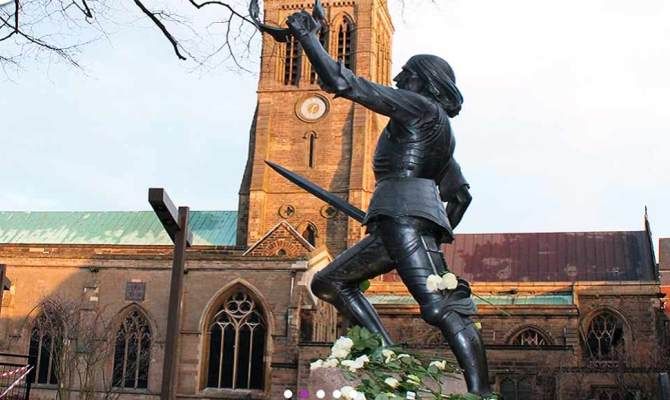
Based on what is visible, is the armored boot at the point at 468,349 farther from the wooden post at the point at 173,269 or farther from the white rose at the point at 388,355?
the wooden post at the point at 173,269

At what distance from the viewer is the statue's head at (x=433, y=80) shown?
18.7 ft

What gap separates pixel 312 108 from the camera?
4166 cm

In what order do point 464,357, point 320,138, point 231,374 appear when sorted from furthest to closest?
point 320,138 < point 231,374 < point 464,357

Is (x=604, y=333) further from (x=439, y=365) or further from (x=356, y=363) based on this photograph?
(x=356, y=363)

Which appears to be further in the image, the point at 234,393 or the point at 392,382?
the point at 234,393

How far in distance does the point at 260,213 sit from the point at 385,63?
11.3m

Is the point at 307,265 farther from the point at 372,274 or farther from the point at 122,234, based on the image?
the point at 372,274

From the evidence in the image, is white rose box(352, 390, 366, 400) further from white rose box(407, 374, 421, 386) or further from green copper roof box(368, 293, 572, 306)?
green copper roof box(368, 293, 572, 306)

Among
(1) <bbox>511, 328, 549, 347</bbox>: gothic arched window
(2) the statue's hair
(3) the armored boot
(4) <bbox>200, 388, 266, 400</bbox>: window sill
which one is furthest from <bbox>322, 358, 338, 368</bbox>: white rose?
(1) <bbox>511, 328, 549, 347</bbox>: gothic arched window

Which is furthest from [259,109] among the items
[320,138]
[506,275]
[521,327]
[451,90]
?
[451,90]

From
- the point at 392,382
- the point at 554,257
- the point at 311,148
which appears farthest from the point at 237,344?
the point at 392,382

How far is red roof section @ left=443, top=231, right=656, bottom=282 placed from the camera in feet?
120

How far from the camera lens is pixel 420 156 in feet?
18.3

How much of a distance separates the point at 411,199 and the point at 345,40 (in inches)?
1521
